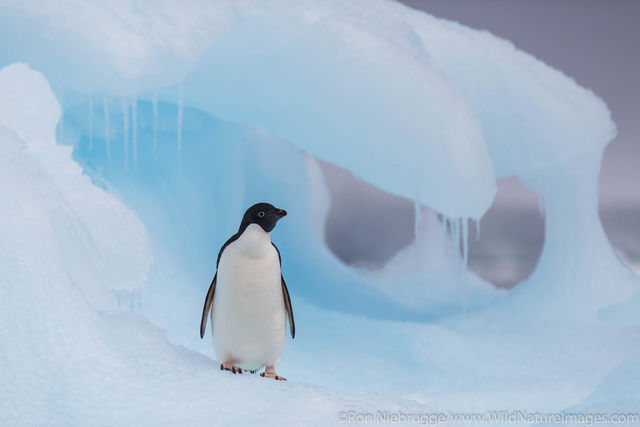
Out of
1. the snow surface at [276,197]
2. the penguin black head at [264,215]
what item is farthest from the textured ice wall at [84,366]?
the penguin black head at [264,215]

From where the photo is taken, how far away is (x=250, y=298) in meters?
1.76

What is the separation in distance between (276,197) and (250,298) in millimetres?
3657

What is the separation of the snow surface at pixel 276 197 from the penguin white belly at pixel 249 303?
A: 10 centimetres

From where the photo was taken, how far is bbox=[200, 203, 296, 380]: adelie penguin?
175 centimetres

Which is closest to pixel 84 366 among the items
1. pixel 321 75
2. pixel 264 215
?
pixel 264 215

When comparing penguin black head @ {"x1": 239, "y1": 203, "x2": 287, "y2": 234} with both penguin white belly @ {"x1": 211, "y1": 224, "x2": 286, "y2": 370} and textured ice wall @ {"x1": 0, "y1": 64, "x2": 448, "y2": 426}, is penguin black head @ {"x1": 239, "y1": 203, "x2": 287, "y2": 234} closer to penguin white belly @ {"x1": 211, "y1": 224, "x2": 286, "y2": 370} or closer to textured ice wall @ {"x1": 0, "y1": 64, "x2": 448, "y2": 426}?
penguin white belly @ {"x1": 211, "y1": 224, "x2": 286, "y2": 370}

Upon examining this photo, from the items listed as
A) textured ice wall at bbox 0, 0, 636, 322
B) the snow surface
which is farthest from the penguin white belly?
textured ice wall at bbox 0, 0, 636, 322

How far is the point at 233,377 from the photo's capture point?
5.58 feet

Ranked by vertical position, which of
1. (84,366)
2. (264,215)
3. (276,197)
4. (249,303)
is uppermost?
(276,197)

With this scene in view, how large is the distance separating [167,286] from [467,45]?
251 centimetres

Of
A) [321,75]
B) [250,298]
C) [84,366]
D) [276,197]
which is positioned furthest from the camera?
[276,197]

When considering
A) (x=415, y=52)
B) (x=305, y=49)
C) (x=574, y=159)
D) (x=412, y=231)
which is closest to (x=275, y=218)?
(x=305, y=49)

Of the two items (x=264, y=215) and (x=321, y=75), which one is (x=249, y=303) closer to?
(x=264, y=215)

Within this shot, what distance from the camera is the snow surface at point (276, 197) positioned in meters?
1.65
